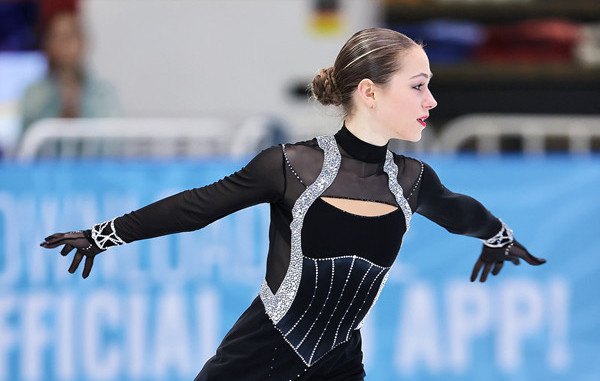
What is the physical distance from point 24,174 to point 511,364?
2.59 meters

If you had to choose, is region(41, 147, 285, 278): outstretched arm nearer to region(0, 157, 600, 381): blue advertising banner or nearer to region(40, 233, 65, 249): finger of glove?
region(40, 233, 65, 249): finger of glove

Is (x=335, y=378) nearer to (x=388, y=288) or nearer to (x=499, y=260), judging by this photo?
(x=499, y=260)

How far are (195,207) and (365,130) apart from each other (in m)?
0.53

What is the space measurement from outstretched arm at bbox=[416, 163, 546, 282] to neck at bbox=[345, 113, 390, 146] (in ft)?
0.70

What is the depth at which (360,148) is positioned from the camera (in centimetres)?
292

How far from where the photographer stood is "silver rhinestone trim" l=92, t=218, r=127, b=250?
293 cm

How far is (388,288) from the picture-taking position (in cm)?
504

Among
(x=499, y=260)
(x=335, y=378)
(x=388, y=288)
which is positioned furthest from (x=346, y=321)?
(x=388, y=288)

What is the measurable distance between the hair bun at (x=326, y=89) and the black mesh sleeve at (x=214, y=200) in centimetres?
21

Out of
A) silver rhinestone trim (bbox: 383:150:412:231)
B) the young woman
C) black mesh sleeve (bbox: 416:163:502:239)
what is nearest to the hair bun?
the young woman

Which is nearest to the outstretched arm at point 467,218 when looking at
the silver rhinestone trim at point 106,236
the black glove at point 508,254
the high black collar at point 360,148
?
the black glove at point 508,254

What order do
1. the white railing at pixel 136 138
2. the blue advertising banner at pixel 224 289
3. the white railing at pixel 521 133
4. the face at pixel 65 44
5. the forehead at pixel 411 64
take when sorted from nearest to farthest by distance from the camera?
the forehead at pixel 411 64, the blue advertising banner at pixel 224 289, the white railing at pixel 136 138, the white railing at pixel 521 133, the face at pixel 65 44

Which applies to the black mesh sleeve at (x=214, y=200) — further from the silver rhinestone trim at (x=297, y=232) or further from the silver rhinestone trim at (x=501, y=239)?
the silver rhinestone trim at (x=501, y=239)

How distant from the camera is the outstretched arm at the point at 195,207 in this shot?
2873mm
